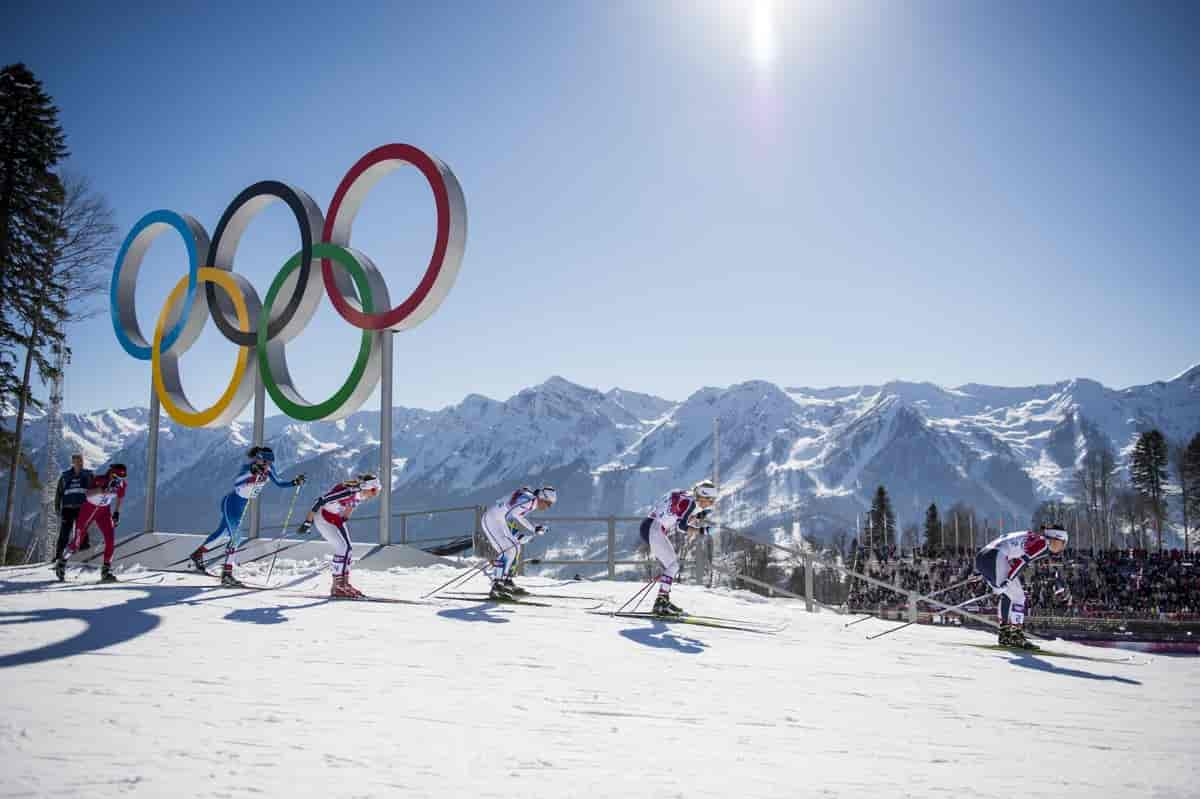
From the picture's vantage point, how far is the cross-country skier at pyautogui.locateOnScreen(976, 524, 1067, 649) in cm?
1220

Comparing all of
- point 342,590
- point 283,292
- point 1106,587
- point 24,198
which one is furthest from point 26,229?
point 1106,587

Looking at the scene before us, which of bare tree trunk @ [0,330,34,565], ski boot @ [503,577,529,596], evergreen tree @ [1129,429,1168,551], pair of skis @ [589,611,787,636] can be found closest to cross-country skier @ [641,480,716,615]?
pair of skis @ [589,611,787,636]

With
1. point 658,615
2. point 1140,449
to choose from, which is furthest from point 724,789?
point 1140,449

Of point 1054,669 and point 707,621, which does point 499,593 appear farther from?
point 1054,669

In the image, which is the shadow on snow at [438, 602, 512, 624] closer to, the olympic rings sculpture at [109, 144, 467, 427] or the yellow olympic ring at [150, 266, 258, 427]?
the olympic rings sculpture at [109, 144, 467, 427]

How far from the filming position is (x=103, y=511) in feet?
46.4

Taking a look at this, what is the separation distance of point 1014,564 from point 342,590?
1030 centimetres

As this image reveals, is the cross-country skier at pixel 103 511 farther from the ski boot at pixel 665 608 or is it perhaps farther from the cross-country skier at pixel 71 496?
the ski boot at pixel 665 608

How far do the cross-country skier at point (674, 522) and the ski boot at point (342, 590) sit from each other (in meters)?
4.77

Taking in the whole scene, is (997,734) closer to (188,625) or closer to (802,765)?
(802,765)

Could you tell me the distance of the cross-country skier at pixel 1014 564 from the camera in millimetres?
12195

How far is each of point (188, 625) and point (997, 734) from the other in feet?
26.4

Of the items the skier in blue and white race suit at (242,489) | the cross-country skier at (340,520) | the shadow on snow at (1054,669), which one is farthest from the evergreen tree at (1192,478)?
the skier in blue and white race suit at (242,489)

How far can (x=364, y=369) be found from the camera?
17.8m
